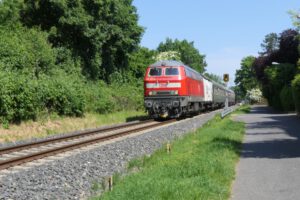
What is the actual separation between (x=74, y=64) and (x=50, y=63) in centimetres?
695

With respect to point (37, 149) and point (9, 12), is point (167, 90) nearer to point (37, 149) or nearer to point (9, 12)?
point (9, 12)

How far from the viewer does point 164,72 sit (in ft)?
104

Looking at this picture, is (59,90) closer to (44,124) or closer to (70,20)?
(44,124)

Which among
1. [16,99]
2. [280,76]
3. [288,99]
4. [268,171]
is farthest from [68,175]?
[280,76]

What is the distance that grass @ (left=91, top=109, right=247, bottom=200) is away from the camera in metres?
7.83

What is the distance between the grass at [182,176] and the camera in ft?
25.7

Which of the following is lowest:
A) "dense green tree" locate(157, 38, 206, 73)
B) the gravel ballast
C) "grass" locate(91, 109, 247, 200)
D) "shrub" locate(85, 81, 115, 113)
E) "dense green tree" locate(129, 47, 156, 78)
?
the gravel ballast

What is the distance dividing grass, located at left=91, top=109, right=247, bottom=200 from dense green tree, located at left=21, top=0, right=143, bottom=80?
2729cm

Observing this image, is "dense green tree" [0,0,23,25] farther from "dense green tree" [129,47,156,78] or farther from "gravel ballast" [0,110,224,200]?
→ "dense green tree" [129,47,156,78]

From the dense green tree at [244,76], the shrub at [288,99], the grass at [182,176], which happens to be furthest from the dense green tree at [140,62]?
the dense green tree at [244,76]

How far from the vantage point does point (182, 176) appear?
31.5ft

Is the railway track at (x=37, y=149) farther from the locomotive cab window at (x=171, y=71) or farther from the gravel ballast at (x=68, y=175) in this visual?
the locomotive cab window at (x=171, y=71)

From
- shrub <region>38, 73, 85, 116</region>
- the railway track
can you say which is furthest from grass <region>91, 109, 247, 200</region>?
shrub <region>38, 73, 85, 116</region>

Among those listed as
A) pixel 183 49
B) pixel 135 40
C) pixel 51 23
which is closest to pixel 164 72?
pixel 51 23
